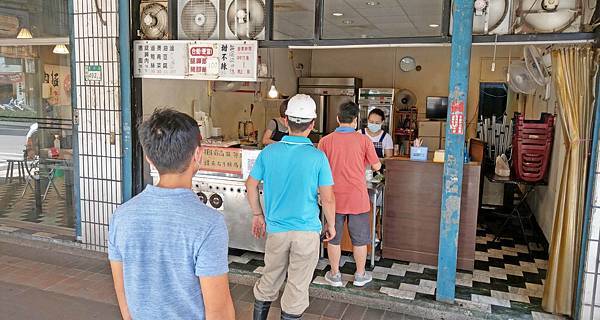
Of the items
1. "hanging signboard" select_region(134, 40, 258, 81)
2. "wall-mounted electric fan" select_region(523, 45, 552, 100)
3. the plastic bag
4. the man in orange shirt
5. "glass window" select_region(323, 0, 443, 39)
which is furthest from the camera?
"glass window" select_region(323, 0, 443, 39)

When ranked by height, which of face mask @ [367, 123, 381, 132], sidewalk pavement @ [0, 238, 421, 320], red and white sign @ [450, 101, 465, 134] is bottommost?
sidewalk pavement @ [0, 238, 421, 320]

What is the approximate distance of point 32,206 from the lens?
240 inches

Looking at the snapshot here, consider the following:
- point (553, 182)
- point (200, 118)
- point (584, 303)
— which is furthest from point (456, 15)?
point (200, 118)

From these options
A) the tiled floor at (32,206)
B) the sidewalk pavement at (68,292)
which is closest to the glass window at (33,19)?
the tiled floor at (32,206)

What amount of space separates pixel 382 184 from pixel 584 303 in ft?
7.05

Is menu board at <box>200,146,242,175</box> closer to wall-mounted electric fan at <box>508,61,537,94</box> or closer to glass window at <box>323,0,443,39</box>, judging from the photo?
glass window at <box>323,0,443,39</box>

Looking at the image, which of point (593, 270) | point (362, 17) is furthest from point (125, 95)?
point (593, 270)

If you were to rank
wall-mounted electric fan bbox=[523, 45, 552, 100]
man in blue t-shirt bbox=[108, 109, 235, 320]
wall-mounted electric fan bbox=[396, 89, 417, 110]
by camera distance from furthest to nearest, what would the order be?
1. wall-mounted electric fan bbox=[396, 89, 417, 110]
2. wall-mounted electric fan bbox=[523, 45, 552, 100]
3. man in blue t-shirt bbox=[108, 109, 235, 320]

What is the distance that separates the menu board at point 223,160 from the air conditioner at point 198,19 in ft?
3.74

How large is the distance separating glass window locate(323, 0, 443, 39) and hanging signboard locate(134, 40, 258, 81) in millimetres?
1791

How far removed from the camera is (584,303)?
11.2 feet

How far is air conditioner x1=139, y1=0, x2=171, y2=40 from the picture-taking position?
474cm

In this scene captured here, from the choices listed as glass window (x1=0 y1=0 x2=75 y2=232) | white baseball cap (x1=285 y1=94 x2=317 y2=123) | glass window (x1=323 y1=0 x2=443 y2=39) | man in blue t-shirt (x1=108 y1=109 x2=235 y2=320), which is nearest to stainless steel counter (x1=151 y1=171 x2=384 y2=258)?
glass window (x1=0 y1=0 x2=75 y2=232)

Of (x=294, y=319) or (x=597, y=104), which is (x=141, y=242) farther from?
(x=597, y=104)
